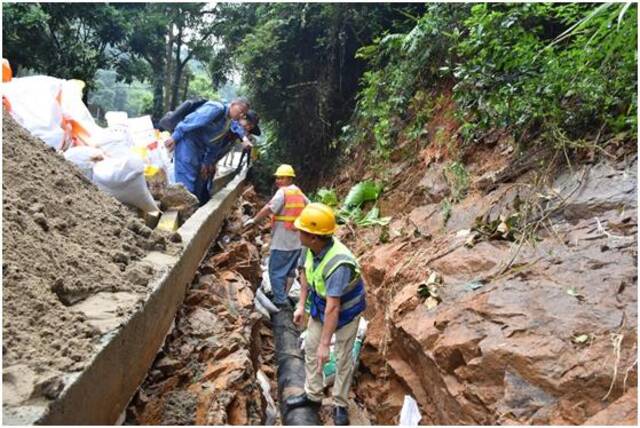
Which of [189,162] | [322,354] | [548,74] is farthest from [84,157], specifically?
[548,74]

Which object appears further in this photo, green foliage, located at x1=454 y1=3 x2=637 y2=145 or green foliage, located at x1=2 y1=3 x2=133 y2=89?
green foliage, located at x1=2 y1=3 x2=133 y2=89

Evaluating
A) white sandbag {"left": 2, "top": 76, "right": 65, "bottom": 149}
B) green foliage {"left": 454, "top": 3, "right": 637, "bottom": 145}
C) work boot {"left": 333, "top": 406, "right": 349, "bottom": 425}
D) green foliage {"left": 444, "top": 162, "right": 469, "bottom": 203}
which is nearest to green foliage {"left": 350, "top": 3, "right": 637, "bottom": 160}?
green foliage {"left": 454, "top": 3, "right": 637, "bottom": 145}

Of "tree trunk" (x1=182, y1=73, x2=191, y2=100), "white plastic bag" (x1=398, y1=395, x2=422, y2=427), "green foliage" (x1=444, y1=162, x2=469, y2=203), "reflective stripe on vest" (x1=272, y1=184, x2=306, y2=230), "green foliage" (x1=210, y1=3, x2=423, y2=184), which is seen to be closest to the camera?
"white plastic bag" (x1=398, y1=395, x2=422, y2=427)

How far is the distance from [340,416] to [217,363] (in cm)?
130

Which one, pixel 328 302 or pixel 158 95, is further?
pixel 158 95

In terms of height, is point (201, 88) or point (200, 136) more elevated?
point (201, 88)

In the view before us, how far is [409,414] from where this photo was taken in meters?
3.62

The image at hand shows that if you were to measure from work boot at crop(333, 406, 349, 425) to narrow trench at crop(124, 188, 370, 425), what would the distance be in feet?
0.46

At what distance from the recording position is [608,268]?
3.21 m

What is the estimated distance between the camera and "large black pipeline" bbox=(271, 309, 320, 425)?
4039 mm

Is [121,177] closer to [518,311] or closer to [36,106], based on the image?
[36,106]

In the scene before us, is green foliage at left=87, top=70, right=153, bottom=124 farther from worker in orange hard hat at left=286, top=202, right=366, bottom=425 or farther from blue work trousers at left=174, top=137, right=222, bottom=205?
worker in orange hard hat at left=286, top=202, right=366, bottom=425

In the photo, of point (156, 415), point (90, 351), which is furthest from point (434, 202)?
point (90, 351)

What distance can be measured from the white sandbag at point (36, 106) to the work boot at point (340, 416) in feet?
11.2
